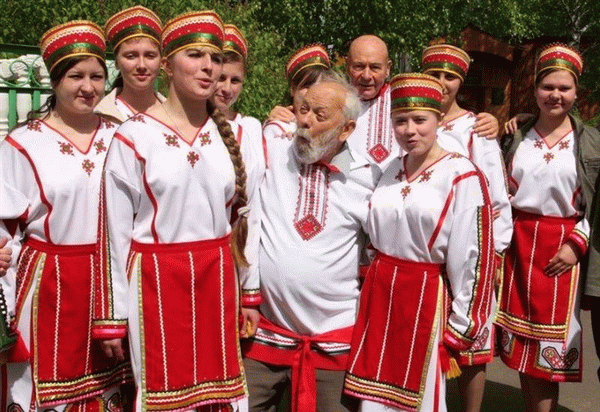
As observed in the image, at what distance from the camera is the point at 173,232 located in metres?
3.03

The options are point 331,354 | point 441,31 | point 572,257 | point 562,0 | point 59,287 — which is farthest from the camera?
point 562,0

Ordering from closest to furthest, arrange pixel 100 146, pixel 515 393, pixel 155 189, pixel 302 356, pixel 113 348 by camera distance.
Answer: pixel 155 189 < pixel 113 348 < pixel 100 146 < pixel 302 356 < pixel 515 393

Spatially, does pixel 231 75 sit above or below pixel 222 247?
above

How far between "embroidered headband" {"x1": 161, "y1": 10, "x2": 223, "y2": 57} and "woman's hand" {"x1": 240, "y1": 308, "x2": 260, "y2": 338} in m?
1.07

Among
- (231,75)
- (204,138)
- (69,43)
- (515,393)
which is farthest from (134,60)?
(515,393)

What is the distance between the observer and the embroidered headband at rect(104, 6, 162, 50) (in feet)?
12.8

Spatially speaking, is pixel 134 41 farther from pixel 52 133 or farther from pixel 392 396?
pixel 392 396

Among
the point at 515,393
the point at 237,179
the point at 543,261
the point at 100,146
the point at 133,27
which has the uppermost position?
the point at 133,27

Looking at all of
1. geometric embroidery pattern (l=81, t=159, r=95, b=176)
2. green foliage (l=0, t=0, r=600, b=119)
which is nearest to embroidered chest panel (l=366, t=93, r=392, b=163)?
geometric embroidery pattern (l=81, t=159, r=95, b=176)

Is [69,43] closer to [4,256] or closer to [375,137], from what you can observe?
[4,256]

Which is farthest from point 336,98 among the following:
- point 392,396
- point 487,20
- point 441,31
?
point 487,20

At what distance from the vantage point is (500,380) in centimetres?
579

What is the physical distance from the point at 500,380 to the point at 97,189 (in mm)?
3564

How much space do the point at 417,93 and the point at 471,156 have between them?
3.05 feet
